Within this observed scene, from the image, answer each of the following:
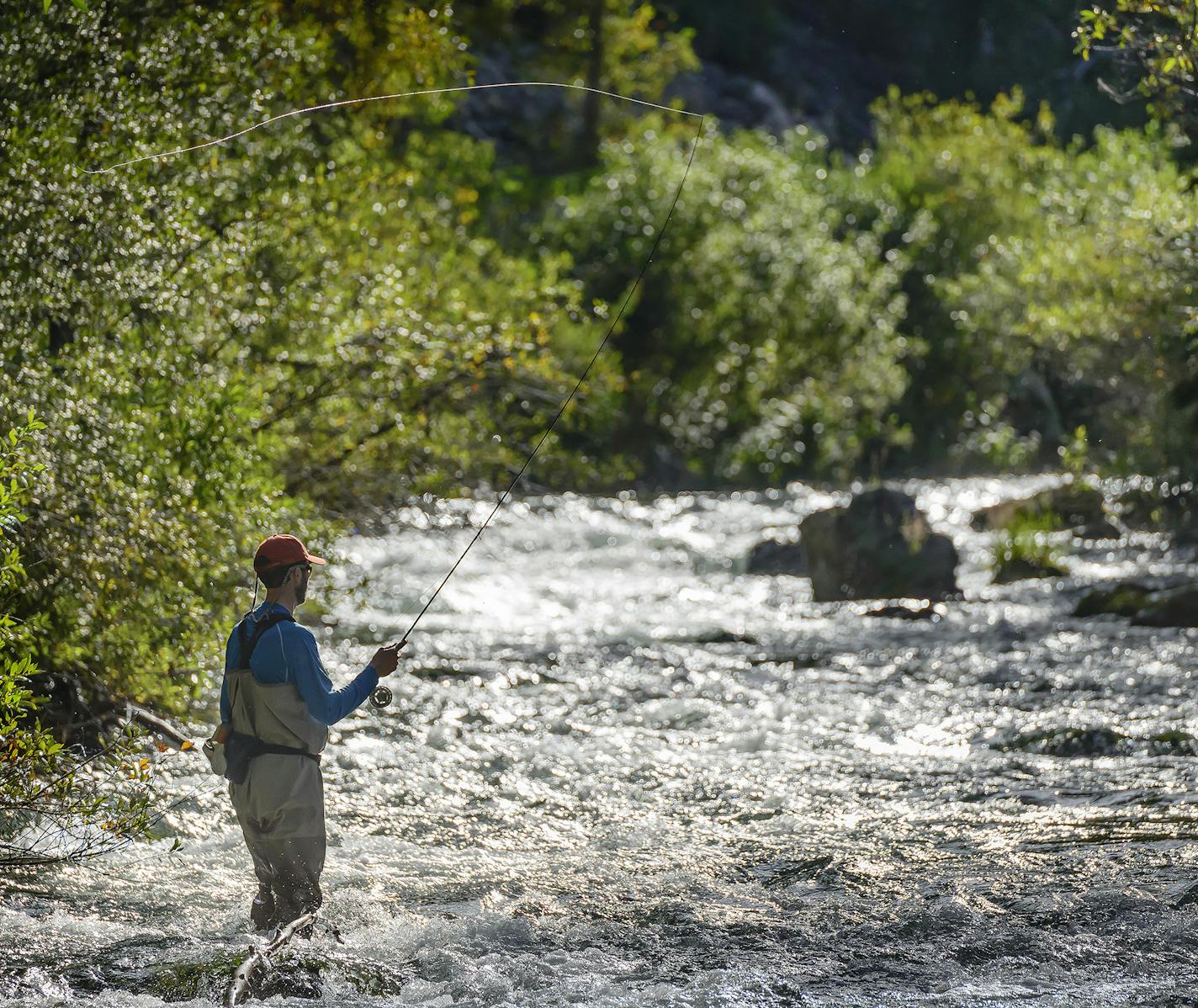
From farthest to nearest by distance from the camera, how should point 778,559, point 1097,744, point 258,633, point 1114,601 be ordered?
1. point 778,559
2. point 1114,601
3. point 1097,744
4. point 258,633

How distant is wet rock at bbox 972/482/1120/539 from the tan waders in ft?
58.0

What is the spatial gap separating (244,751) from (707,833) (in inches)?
144

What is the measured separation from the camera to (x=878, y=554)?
1936cm

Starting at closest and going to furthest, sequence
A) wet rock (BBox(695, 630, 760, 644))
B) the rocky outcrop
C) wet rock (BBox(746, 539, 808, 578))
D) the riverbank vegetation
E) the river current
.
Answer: the river current
the riverbank vegetation
wet rock (BBox(695, 630, 760, 644))
the rocky outcrop
wet rock (BBox(746, 539, 808, 578))

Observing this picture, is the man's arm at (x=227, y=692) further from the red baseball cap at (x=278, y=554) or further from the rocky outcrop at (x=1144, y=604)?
the rocky outcrop at (x=1144, y=604)

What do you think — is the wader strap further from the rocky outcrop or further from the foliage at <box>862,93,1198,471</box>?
the rocky outcrop

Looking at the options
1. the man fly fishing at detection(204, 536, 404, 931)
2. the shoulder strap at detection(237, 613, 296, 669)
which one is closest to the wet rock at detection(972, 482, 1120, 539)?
the man fly fishing at detection(204, 536, 404, 931)

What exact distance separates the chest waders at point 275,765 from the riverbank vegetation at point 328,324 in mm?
1005

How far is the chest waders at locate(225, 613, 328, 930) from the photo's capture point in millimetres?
6285

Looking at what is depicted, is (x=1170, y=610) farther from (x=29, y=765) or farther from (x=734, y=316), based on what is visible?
(x=734, y=316)

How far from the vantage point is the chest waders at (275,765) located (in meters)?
6.29

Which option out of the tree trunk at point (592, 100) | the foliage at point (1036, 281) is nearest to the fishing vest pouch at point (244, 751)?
the foliage at point (1036, 281)

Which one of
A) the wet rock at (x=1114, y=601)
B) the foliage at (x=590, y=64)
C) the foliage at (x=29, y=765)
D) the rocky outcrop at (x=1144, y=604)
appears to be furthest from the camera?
the foliage at (x=590, y=64)

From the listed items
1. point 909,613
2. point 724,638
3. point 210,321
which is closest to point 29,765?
point 210,321
